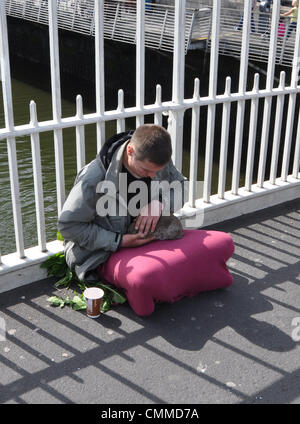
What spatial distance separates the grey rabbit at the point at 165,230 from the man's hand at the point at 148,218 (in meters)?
0.04

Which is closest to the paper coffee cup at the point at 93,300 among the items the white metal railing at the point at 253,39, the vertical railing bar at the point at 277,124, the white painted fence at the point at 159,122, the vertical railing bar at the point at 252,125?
the white painted fence at the point at 159,122

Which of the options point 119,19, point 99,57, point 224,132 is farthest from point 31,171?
point 119,19

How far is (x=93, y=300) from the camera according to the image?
359 cm

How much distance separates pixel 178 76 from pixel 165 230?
1.39 m

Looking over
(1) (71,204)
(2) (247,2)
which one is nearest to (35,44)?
(2) (247,2)

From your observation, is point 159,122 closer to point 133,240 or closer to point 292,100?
point 133,240

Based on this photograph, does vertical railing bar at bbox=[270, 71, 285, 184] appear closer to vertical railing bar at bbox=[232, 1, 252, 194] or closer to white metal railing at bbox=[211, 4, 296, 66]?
vertical railing bar at bbox=[232, 1, 252, 194]

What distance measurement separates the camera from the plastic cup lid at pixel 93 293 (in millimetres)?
3592

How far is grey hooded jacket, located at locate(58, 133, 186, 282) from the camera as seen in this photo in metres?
3.62

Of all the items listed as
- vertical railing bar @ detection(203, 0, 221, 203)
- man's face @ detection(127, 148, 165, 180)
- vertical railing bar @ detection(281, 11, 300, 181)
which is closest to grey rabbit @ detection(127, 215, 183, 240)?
man's face @ detection(127, 148, 165, 180)

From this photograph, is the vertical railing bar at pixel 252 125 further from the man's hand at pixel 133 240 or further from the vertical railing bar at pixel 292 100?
the man's hand at pixel 133 240

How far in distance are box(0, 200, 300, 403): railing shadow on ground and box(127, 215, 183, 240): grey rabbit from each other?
18.7 inches

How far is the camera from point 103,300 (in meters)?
3.81
